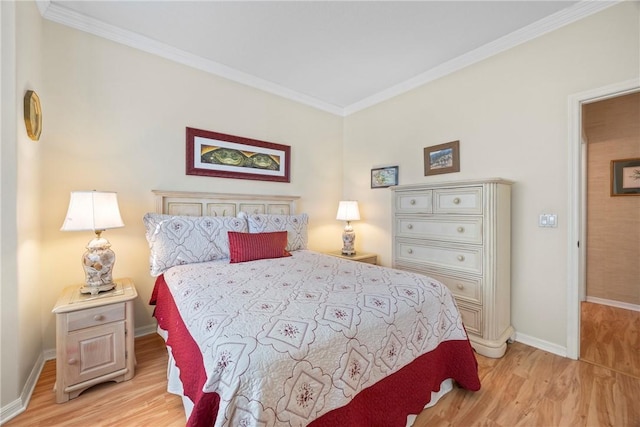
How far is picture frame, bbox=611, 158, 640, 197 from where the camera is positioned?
2.88 metres

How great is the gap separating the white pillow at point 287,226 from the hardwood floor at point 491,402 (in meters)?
1.34

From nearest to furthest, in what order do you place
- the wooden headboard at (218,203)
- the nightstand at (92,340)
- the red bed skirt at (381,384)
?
the red bed skirt at (381,384)
the nightstand at (92,340)
the wooden headboard at (218,203)

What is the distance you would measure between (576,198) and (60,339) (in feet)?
11.9

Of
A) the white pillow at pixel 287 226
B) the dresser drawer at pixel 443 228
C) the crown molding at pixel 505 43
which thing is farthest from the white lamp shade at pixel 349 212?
the crown molding at pixel 505 43

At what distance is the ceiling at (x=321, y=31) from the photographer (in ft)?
6.55

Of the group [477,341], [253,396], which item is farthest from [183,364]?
[477,341]

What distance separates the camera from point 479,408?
1.53 meters

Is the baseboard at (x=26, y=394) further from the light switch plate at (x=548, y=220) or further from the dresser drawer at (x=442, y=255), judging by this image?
the light switch plate at (x=548, y=220)

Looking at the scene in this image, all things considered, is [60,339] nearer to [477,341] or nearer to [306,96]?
[477,341]

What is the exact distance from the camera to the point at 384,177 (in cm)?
339

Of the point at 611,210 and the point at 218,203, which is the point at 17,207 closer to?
the point at 218,203

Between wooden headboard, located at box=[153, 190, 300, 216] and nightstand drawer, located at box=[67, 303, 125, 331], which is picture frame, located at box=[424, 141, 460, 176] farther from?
nightstand drawer, located at box=[67, 303, 125, 331]

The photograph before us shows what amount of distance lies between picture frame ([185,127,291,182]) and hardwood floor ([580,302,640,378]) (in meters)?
3.25

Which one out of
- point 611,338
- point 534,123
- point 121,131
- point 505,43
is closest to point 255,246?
point 121,131
